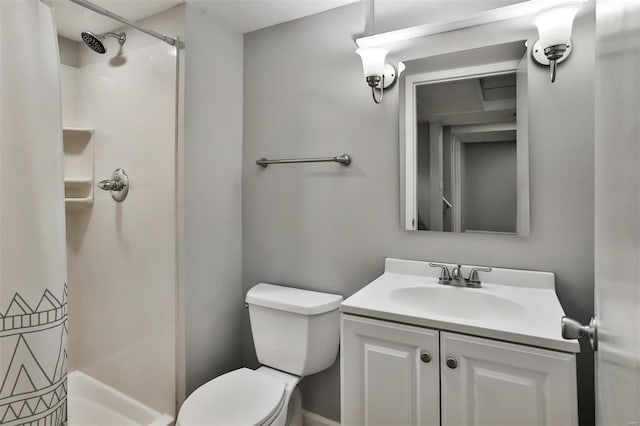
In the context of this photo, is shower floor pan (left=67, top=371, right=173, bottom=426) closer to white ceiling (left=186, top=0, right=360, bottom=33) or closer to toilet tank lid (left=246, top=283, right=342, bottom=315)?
toilet tank lid (left=246, top=283, right=342, bottom=315)

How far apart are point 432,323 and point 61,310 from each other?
1056 millimetres

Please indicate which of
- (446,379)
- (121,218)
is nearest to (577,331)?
(446,379)

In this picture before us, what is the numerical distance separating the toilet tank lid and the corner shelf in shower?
1139mm

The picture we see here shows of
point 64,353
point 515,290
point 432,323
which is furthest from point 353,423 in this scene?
point 64,353

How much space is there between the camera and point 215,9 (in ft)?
5.77

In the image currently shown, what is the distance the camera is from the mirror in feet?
4.61

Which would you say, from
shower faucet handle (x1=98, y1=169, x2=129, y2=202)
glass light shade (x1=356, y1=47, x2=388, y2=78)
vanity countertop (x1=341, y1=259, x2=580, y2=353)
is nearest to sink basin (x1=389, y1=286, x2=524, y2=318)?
vanity countertop (x1=341, y1=259, x2=580, y2=353)

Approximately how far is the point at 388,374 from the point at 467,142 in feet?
3.23

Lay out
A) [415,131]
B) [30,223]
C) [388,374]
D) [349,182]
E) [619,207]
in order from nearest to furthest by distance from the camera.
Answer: [619,207]
[30,223]
[388,374]
[415,131]
[349,182]

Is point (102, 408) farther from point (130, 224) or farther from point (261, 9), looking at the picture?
point (261, 9)

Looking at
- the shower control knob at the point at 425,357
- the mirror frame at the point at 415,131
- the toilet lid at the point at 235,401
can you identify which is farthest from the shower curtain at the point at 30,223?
the mirror frame at the point at 415,131

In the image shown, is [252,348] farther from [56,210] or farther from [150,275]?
[56,210]

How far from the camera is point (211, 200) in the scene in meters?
1.85

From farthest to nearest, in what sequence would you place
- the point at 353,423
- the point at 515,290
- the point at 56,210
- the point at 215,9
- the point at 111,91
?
1. the point at 111,91
2. the point at 215,9
3. the point at 515,290
4. the point at 353,423
5. the point at 56,210
